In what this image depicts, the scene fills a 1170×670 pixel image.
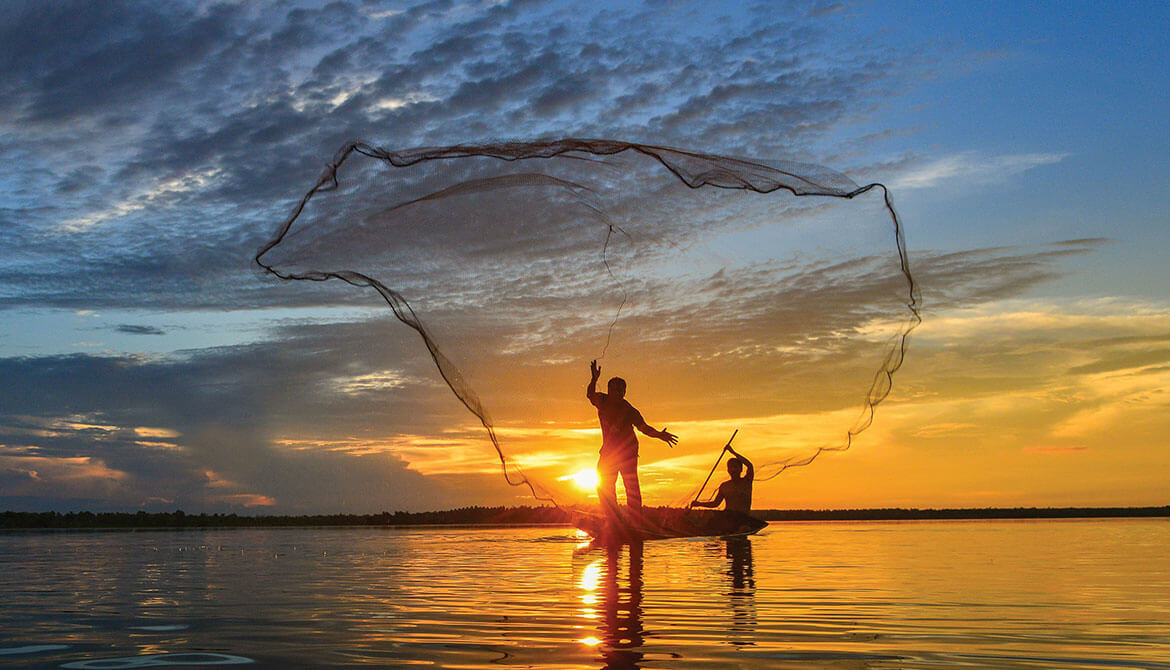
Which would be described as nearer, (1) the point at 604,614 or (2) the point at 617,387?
(1) the point at 604,614

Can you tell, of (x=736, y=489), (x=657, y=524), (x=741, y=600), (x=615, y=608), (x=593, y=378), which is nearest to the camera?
(x=615, y=608)

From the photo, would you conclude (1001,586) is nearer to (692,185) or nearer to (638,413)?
(692,185)

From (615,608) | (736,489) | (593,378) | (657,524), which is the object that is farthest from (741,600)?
(736,489)

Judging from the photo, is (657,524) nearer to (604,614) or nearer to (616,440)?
(616,440)

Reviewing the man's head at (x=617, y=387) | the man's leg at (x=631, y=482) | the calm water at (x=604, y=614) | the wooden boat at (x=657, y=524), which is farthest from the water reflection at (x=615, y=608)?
the man's head at (x=617, y=387)

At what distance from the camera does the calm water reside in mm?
6859

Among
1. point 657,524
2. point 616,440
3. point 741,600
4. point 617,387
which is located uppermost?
point 617,387

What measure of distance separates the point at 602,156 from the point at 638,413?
7.82m

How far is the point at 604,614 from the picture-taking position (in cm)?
916

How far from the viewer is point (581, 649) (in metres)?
6.98

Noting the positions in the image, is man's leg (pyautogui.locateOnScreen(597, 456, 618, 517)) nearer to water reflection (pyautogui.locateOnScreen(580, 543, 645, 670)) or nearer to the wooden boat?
the wooden boat

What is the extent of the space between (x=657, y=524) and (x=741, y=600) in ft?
40.1

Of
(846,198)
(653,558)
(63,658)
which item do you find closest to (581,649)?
(63,658)

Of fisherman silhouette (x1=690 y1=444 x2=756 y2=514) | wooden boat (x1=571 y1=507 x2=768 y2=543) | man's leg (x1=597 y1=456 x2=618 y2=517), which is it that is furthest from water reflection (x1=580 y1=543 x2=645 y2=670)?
fisherman silhouette (x1=690 y1=444 x2=756 y2=514)
